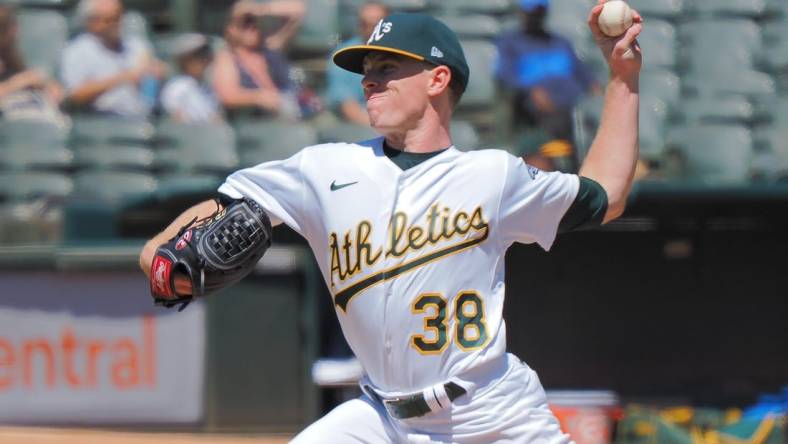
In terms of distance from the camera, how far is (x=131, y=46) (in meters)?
8.26

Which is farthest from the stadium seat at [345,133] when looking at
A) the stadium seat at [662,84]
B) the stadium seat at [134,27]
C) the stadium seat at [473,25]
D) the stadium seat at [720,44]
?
the stadium seat at [720,44]

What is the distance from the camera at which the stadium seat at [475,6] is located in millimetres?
8797

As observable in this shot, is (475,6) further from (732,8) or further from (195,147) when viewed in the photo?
(195,147)

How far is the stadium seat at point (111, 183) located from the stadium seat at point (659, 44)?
3.20m

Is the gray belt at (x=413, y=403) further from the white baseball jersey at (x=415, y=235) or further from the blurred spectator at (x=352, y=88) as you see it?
the blurred spectator at (x=352, y=88)

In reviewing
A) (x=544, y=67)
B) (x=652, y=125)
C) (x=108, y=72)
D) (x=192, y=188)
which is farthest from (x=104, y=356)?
(x=652, y=125)

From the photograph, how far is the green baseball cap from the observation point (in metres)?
3.39

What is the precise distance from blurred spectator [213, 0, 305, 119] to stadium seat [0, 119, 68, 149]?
0.98 metres

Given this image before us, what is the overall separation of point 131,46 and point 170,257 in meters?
5.33

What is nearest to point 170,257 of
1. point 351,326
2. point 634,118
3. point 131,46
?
point 351,326

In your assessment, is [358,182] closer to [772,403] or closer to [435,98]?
[435,98]

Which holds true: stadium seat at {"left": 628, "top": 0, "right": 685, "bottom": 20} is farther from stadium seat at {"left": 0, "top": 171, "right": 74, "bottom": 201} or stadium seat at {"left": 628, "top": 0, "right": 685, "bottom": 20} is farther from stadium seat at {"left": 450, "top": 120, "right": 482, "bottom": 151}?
stadium seat at {"left": 0, "top": 171, "right": 74, "bottom": 201}

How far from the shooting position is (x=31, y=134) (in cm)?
813

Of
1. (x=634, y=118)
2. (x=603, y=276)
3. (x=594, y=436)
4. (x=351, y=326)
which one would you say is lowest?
(x=594, y=436)
